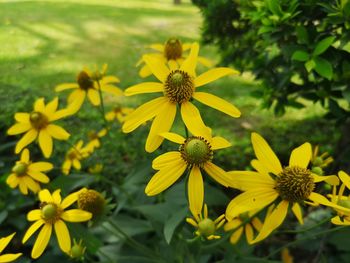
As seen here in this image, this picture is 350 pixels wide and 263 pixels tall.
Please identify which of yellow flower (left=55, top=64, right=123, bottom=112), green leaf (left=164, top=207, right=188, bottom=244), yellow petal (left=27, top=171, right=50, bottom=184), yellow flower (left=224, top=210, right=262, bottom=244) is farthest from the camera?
yellow flower (left=55, top=64, right=123, bottom=112)

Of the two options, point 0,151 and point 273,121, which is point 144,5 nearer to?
A: point 273,121

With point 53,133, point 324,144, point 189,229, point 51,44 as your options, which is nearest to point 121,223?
point 189,229

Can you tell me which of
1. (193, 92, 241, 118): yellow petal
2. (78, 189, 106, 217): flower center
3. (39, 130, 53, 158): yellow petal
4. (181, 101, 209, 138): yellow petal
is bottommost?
(78, 189, 106, 217): flower center

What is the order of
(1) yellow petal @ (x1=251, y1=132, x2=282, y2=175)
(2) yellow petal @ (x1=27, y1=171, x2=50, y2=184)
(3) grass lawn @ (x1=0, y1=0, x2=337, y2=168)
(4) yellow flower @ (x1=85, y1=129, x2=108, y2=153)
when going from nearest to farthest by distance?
1. (1) yellow petal @ (x1=251, y1=132, x2=282, y2=175)
2. (2) yellow petal @ (x1=27, y1=171, x2=50, y2=184)
3. (4) yellow flower @ (x1=85, y1=129, x2=108, y2=153)
4. (3) grass lawn @ (x1=0, y1=0, x2=337, y2=168)

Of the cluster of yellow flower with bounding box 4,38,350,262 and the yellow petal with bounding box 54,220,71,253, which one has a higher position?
the cluster of yellow flower with bounding box 4,38,350,262

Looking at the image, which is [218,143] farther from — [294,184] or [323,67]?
[323,67]

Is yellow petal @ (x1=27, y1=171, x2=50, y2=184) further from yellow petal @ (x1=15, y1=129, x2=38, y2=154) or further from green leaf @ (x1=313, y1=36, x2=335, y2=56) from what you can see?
green leaf @ (x1=313, y1=36, x2=335, y2=56)

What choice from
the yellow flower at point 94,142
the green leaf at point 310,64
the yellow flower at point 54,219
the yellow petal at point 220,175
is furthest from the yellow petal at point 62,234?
the green leaf at point 310,64

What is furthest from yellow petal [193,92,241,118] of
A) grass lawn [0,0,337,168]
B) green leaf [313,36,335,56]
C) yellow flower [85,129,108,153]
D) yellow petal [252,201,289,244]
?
yellow flower [85,129,108,153]
